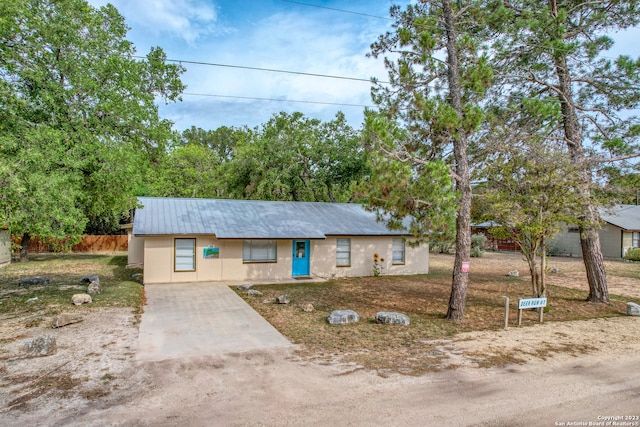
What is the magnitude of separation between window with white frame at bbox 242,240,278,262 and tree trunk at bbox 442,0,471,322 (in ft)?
29.5

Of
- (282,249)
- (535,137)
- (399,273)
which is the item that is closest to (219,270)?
(282,249)

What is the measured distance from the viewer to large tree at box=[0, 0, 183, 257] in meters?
9.06

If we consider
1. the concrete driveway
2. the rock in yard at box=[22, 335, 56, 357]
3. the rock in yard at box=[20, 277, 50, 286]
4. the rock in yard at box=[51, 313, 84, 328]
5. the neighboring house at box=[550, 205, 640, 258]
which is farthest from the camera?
the neighboring house at box=[550, 205, 640, 258]

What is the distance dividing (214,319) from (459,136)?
7654mm

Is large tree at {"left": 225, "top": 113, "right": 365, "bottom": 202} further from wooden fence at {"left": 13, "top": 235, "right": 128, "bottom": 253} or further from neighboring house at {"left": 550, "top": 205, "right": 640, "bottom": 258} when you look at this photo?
neighboring house at {"left": 550, "top": 205, "right": 640, "bottom": 258}

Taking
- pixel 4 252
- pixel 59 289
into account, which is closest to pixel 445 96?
pixel 59 289

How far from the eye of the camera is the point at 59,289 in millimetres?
13492

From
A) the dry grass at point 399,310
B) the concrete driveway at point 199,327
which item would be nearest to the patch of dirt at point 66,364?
the concrete driveway at point 199,327

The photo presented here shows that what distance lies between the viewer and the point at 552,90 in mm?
13070

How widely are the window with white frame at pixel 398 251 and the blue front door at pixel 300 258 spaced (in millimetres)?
4580

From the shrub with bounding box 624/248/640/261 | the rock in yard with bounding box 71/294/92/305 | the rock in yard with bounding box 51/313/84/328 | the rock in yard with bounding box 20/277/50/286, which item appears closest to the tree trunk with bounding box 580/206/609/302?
the rock in yard with bounding box 51/313/84/328

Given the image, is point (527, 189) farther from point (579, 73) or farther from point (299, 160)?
point (299, 160)

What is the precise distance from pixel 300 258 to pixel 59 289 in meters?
9.13

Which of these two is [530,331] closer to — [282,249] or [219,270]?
[282,249]
